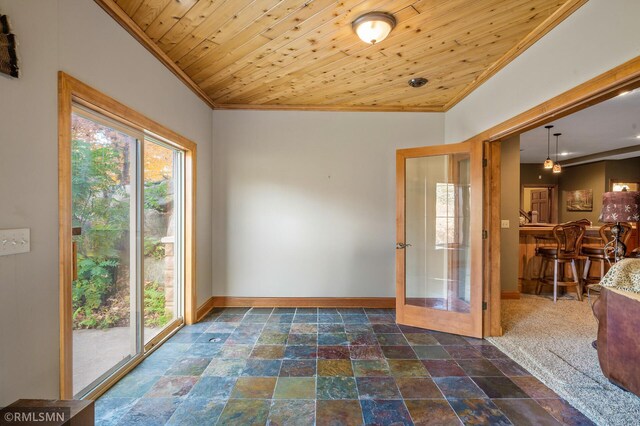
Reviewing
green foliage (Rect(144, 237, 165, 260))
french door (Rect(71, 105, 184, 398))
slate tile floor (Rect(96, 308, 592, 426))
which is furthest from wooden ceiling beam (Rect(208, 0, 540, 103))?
slate tile floor (Rect(96, 308, 592, 426))

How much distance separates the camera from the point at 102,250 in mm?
2078

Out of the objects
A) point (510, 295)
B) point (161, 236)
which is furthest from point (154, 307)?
point (510, 295)

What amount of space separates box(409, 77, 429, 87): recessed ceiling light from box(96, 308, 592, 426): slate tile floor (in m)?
2.72

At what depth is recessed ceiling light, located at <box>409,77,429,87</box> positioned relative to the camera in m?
3.01

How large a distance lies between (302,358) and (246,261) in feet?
5.43

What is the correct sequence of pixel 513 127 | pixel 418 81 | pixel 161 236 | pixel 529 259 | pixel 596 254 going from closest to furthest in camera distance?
pixel 513 127 < pixel 161 236 < pixel 418 81 < pixel 596 254 < pixel 529 259

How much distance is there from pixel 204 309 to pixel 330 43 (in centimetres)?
324

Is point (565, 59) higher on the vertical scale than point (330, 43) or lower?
lower

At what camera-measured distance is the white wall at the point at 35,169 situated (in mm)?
1344

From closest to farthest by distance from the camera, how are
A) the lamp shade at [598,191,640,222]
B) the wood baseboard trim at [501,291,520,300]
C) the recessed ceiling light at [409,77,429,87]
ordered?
1. the lamp shade at [598,191,640,222]
2. the recessed ceiling light at [409,77,429,87]
3. the wood baseboard trim at [501,291,520,300]

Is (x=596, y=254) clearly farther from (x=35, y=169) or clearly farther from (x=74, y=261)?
(x=35, y=169)

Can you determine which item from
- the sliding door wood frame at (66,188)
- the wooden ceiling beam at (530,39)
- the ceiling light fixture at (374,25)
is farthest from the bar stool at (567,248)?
the sliding door wood frame at (66,188)

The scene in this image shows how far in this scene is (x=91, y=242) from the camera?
1974 mm
